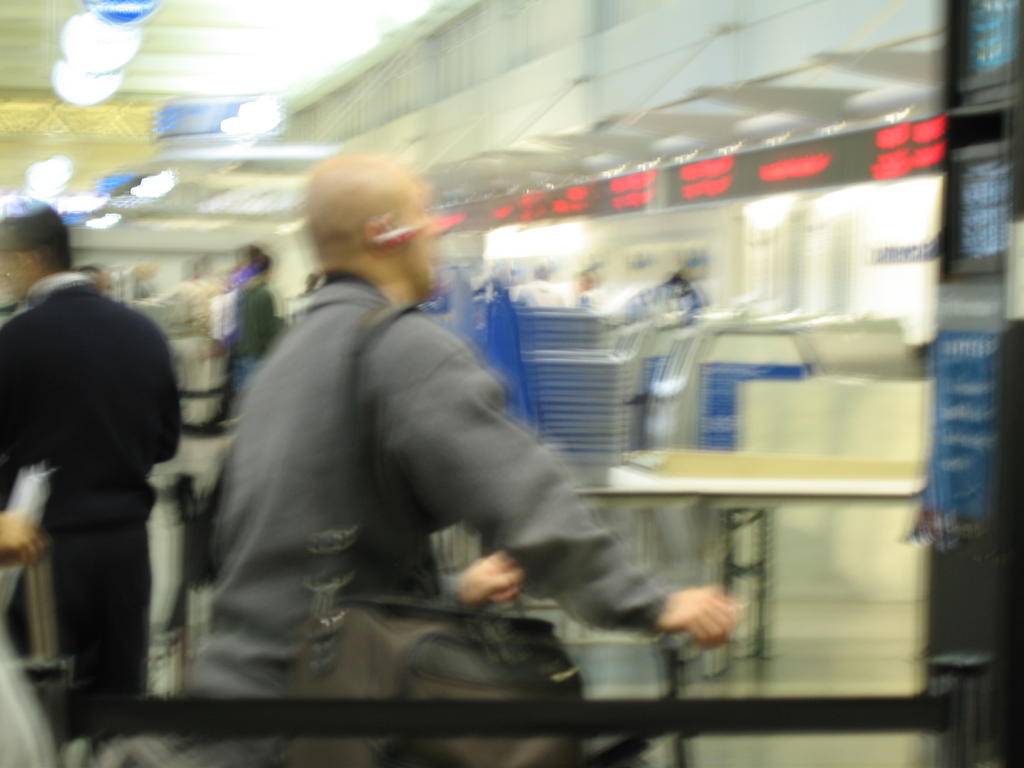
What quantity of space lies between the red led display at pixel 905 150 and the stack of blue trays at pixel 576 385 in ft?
17.2

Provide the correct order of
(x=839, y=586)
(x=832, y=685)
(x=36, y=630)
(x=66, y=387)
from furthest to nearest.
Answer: (x=839, y=586)
(x=832, y=685)
(x=66, y=387)
(x=36, y=630)

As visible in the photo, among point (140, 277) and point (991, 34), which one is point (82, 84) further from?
point (991, 34)

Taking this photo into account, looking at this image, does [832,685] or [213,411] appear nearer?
[832,685]

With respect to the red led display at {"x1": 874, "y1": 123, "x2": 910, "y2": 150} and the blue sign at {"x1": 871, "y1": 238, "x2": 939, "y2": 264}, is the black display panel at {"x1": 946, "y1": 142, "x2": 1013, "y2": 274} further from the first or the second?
the blue sign at {"x1": 871, "y1": 238, "x2": 939, "y2": 264}

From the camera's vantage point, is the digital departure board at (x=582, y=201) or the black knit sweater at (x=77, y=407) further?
the digital departure board at (x=582, y=201)

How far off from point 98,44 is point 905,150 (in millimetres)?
10178

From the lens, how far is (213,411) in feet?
44.2

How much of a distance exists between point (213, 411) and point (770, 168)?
538 centimetres

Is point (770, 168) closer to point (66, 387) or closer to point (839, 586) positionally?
→ point (839, 586)

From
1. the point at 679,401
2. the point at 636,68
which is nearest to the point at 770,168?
the point at 636,68

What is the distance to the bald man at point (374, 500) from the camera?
1.69 meters

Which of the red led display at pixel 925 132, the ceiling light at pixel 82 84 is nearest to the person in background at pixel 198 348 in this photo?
the ceiling light at pixel 82 84

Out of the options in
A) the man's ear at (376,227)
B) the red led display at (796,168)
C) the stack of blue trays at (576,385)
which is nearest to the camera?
the man's ear at (376,227)

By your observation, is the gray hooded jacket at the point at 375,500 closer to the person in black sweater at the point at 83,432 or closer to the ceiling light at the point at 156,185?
the person in black sweater at the point at 83,432
